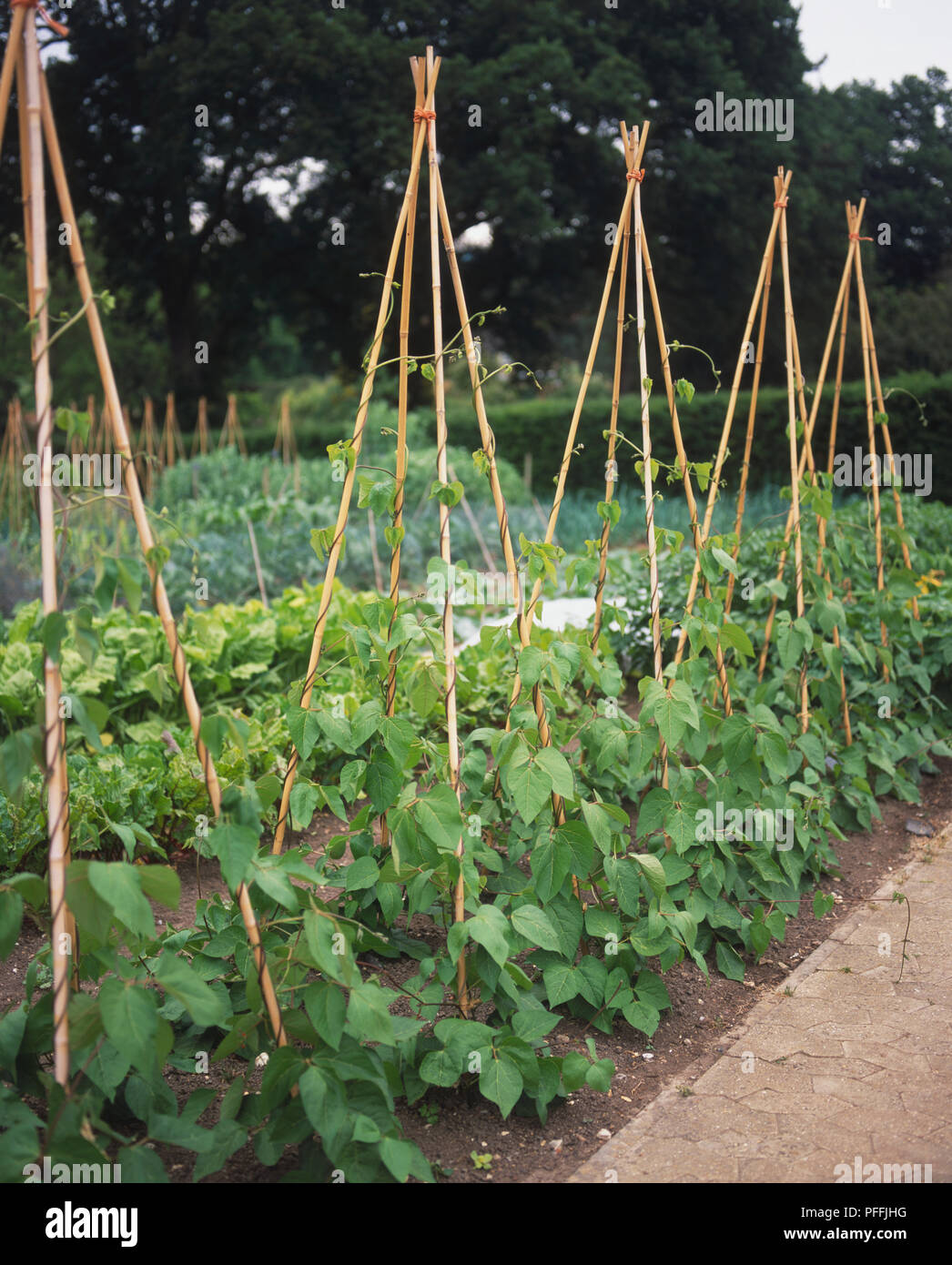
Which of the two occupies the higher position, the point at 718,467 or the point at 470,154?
the point at 470,154

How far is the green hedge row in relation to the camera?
41.9ft

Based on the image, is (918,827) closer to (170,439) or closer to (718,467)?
(718,467)

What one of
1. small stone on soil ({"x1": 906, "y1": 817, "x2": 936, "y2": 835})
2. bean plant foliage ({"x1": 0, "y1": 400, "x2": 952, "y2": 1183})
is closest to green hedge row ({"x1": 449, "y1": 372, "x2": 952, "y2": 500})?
small stone on soil ({"x1": 906, "y1": 817, "x2": 936, "y2": 835})

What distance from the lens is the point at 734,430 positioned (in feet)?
45.3

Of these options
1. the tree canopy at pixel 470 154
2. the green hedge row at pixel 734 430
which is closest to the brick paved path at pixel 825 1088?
the green hedge row at pixel 734 430

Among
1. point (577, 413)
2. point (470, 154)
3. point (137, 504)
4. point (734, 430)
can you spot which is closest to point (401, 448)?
point (577, 413)

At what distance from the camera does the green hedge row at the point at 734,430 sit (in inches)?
503

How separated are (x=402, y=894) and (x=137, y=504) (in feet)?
4.22

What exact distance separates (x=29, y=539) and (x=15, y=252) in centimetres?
1759

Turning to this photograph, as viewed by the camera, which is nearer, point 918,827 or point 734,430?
point 918,827

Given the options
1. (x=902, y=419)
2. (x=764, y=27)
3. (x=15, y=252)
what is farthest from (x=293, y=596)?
(x=15, y=252)

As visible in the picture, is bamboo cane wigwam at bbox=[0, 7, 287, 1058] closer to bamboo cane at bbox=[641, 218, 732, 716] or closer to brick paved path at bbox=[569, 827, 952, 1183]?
brick paved path at bbox=[569, 827, 952, 1183]

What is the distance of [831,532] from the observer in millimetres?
3889

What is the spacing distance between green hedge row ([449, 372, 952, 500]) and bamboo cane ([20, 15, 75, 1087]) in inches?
445
